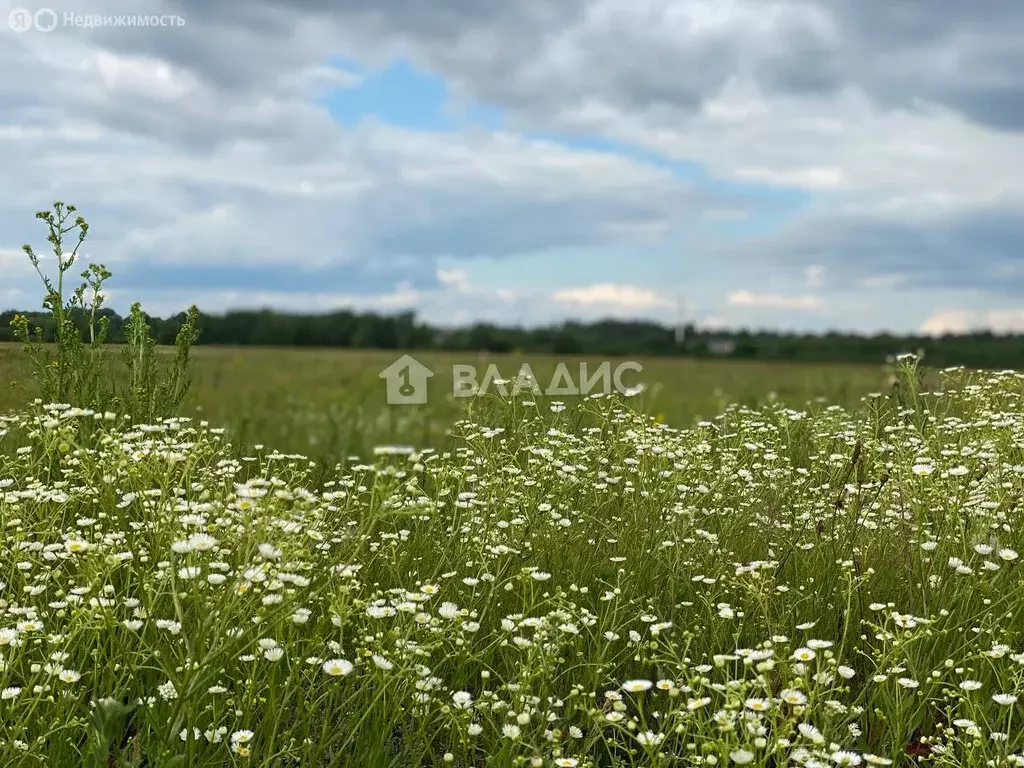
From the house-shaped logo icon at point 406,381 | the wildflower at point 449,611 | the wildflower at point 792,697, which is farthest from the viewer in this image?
the house-shaped logo icon at point 406,381

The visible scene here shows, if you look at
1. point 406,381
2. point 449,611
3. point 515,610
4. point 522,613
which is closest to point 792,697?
point 522,613

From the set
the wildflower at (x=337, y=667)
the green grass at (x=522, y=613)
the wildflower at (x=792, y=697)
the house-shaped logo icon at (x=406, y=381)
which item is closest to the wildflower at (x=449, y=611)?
the green grass at (x=522, y=613)

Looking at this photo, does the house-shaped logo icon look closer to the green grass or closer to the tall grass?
the tall grass

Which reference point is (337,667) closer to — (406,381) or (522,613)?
(522,613)

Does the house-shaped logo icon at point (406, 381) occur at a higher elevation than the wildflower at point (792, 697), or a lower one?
higher

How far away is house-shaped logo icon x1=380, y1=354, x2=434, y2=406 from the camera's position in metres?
8.55

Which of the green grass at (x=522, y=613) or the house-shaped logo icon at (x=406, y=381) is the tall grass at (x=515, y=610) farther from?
the house-shaped logo icon at (x=406, y=381)

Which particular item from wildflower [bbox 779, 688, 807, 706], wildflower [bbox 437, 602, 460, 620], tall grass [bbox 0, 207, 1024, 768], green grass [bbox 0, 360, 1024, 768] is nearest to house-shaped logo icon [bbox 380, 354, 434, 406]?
tall grass [bbox 0, 207, 1024, 768]

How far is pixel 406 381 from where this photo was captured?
9531 millimetres

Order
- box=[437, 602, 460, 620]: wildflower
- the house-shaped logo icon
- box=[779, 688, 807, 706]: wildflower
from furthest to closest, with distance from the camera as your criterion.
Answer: the house-shaped logo icon, box=[437, 602, 460, 620]: wildflower, box=[779, 688, 807, 706]: wildflower

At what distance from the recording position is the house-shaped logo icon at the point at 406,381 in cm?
855

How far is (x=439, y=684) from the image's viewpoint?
363 centimetres

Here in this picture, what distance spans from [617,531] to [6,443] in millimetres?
4570

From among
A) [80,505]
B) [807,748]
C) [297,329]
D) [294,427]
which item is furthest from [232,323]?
[807,748]
